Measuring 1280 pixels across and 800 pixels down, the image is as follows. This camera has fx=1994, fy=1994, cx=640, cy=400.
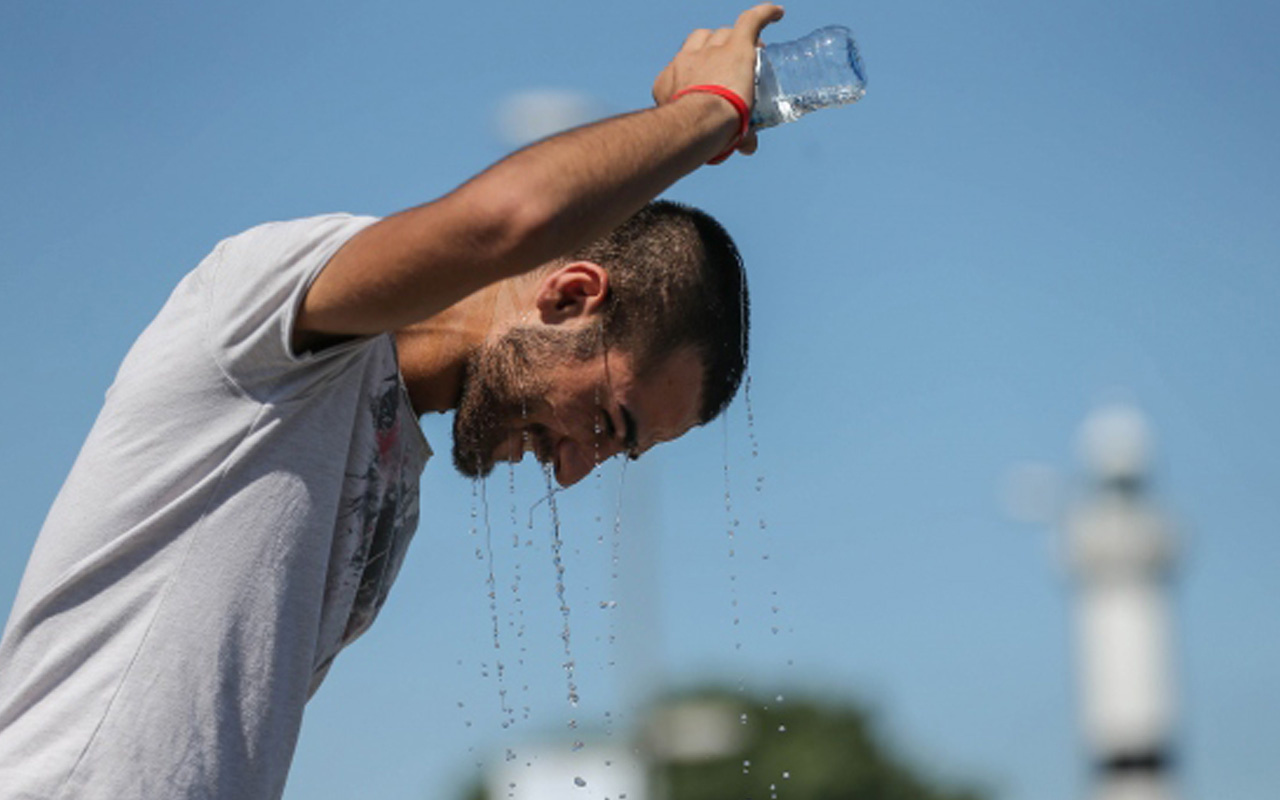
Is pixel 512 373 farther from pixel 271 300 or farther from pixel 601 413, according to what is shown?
pixel 271 300

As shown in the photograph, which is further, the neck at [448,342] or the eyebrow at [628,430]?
the eyebrow at [628,430]

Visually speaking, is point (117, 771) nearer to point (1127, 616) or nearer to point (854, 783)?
point (1127, 616)

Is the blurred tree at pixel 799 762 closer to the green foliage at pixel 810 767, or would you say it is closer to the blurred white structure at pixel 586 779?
the green foliage at pixel 810 767

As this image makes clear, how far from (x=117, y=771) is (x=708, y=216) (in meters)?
2.07

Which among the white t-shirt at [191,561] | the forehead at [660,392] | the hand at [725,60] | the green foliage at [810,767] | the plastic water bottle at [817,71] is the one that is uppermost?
the green foliage at [810,767]

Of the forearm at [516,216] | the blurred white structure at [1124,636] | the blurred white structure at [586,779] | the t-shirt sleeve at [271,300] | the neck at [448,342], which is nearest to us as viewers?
the forearm at [516,216]

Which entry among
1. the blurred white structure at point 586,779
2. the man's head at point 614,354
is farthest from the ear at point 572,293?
the blurred white structure at point 586,779

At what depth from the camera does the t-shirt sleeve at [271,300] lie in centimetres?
378

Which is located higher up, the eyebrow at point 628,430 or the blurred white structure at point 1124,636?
the blurred white structure at point 1124,636

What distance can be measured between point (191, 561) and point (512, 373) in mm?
1012

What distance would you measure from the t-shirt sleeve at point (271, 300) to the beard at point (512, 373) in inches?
25.8

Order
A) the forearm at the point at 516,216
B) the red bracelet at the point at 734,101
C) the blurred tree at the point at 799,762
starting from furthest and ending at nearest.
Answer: the blurred tree at the point at 799,762 < the red bracelet at the point at 734,101 < the forearm at the point at 516,216

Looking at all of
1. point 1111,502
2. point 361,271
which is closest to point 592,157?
point 361,271

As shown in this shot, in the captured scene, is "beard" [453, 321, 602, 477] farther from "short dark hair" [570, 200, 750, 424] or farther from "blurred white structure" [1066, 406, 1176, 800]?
"blurred white structure" [1066, 406, 1176, 800]
